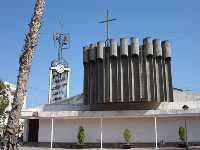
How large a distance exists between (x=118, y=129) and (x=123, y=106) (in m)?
2.52

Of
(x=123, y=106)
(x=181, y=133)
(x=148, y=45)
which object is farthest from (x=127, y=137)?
(x=148, y=45)

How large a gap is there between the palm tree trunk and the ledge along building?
17.4 m

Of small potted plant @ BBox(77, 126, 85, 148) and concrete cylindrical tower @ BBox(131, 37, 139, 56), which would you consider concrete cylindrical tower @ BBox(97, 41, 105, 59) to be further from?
small potted plant @ BBox(77, 126, 85, 148)

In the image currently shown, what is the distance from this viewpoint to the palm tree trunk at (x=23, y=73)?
13961 millimetres

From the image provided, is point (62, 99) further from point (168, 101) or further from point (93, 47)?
point (168, 101)

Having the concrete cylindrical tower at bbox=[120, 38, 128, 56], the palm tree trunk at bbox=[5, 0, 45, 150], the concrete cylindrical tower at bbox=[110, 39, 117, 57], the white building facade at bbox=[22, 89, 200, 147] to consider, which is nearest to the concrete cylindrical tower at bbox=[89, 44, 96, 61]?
the concrete cylindrical tower at bbox=[110, 39, 117, 57]

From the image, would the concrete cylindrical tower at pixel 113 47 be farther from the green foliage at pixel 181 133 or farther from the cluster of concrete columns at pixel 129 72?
the green foliage at pixel 181 133

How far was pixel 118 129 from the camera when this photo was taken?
33.0 meters

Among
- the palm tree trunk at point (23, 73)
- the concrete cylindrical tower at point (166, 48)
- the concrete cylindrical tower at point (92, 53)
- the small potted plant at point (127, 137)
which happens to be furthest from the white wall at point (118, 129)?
the palm tree trunk at point (23, 73)

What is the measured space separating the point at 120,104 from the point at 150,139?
4515 mm

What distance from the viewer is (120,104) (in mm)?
34281

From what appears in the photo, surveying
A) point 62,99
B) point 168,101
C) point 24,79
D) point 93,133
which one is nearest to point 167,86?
point 168,101

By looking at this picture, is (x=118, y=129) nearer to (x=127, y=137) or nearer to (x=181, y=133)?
(x=127, y=137)

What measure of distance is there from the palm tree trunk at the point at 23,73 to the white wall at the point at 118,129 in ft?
63.4
